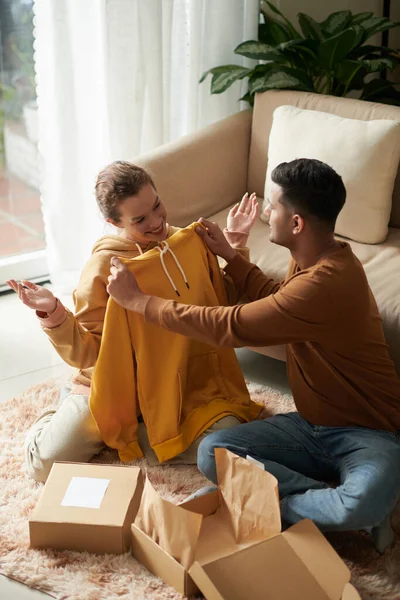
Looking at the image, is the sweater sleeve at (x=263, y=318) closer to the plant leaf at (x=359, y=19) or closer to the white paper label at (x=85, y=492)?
the white paper label at (x=85, y=492)

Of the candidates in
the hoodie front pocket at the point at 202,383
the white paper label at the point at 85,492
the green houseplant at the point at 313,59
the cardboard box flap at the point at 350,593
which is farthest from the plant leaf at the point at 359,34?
the cardboard box flap at the point at 350,593

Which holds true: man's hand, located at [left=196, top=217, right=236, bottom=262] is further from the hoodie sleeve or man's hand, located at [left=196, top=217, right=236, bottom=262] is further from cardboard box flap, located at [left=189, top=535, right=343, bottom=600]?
cardboard box flap, located at [left=189, top=535, right=343, bottom=600]

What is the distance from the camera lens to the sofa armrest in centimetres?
281

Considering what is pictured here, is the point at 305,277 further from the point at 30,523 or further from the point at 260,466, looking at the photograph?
the point at 30,523

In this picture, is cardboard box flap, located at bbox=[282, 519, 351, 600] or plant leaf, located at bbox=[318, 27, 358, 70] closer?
cardboard box flap, located at bbox=[282, 519, 351, 600]

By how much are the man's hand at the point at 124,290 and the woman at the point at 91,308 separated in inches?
4.6

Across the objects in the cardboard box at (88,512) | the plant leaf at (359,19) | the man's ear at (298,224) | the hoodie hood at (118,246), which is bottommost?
the cardboard box at (88,512)

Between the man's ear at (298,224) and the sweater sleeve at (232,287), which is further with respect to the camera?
the sweater sleeve at (232,287)

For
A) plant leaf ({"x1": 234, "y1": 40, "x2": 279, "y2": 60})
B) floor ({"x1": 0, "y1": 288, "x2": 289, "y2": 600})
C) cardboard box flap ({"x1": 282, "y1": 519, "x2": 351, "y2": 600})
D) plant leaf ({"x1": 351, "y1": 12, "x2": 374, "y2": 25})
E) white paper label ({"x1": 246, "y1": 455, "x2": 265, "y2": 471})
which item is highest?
plant leaf ({"x1": 351, "y1": 12, "x2": 374, "y2": 25})

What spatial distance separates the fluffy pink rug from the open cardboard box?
0.20 ft

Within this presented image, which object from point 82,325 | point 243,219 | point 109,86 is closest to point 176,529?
point 82,325

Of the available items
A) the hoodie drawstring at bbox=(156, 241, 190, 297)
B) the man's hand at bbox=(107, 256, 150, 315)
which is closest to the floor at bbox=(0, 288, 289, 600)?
the hoodie drawstring at bbox=(156, 241, 190, 297)

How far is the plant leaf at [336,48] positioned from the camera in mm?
3092

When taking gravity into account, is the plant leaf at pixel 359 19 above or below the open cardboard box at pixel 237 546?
above
